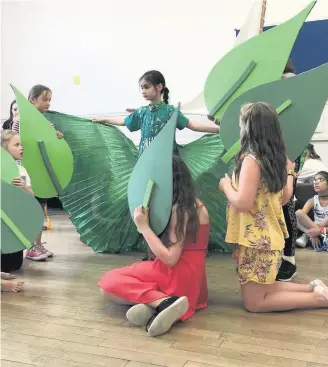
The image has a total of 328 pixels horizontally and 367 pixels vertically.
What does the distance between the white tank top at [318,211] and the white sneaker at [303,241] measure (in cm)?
15

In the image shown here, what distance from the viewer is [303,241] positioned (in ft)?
9.91

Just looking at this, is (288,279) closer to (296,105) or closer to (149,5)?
(296,105)

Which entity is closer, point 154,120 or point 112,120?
point 154,120

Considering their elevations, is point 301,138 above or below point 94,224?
above

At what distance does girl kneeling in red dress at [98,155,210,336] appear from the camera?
1.64 meters

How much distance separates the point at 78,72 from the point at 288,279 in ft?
11.4

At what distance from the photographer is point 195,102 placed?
2.73m

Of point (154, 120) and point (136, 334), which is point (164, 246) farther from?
point (154, 120)

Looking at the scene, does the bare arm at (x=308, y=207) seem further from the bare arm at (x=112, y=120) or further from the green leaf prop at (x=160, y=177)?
the green leaf prop at (x=160, y=177)

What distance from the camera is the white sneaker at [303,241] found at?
3.01 m

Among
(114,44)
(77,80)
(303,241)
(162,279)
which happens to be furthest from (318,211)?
(77,80)

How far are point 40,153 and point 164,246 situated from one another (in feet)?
2.79

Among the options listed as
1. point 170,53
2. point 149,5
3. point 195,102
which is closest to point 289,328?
point 195,102

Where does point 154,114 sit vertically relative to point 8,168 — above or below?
above
